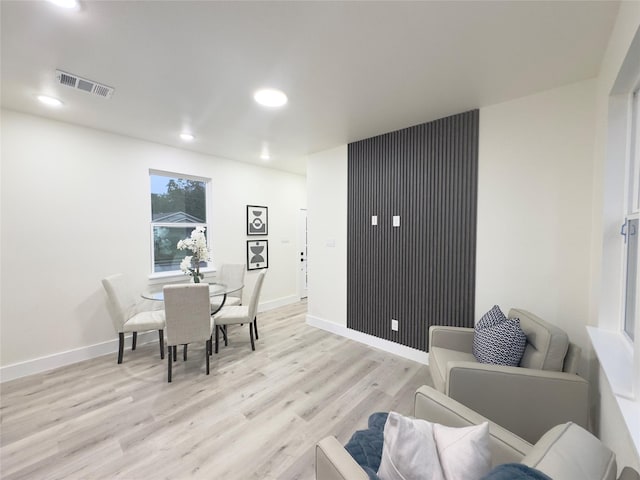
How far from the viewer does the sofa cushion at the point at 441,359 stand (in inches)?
76.3

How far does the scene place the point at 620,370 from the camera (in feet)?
4.07

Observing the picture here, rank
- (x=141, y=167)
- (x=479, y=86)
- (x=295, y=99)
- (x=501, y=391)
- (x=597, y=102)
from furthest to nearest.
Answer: (x=141, y=167), (x=295, y=99), (x=479, y=86), (x=597, y=102), (x=501, y=391)

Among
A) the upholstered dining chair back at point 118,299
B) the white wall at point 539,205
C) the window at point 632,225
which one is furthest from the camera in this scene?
the upholstered dining chair back at point 118,299

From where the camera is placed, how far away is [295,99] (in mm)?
2342

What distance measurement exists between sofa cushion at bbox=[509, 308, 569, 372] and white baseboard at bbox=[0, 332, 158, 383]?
12.9 ft

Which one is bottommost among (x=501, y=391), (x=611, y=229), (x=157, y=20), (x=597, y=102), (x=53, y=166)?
(x=501, y=391)

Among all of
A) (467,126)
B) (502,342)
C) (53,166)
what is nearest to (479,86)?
(467,126)

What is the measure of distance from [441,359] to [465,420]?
3.40 feet

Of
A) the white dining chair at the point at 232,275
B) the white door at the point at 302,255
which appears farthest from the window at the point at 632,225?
the white door at the point at 302,255

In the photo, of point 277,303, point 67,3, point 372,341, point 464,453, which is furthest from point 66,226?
point 464,453

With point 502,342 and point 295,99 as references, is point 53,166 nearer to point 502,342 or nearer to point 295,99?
point 295,99

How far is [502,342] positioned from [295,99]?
246cm

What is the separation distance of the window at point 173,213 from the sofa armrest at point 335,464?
3446mm

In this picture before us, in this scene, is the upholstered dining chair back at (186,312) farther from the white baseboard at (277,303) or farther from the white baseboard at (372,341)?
the white baseboard at (277,303)
